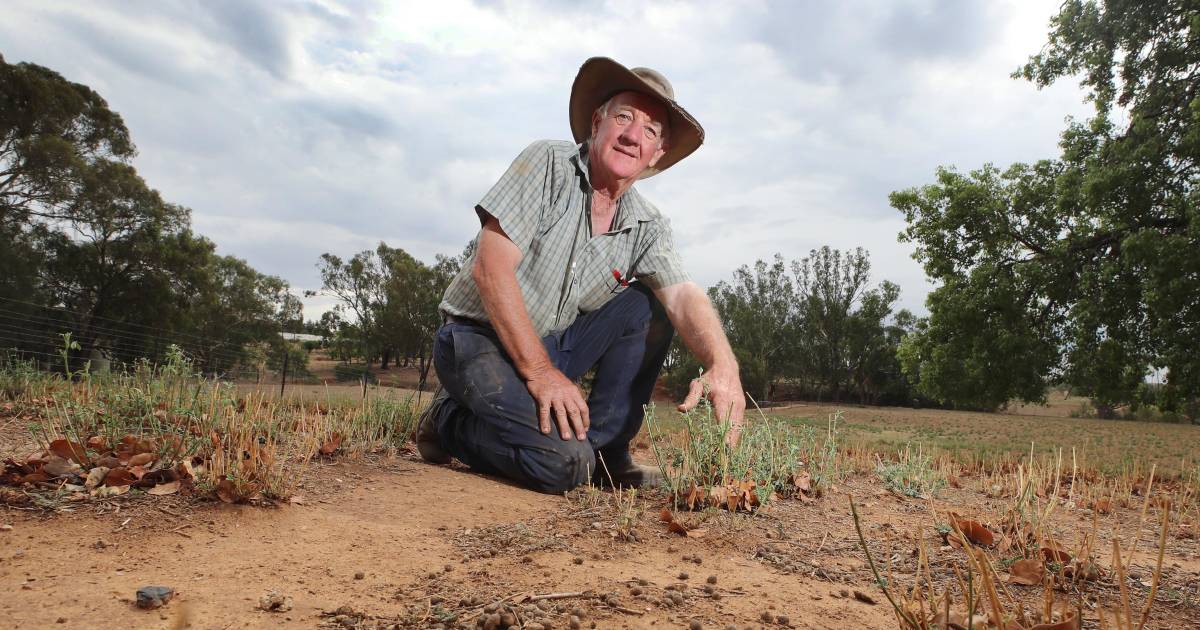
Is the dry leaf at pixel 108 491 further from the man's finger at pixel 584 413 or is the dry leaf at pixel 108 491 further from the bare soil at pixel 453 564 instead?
the man's finger at pixel 584 413

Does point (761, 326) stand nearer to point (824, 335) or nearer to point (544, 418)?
point (824, 335)

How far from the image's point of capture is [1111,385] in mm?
11680

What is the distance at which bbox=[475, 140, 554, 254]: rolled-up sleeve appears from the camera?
3.42 meters

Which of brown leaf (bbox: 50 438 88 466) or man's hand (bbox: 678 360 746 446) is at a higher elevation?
man's hand (bbox: 678 360 746 446)

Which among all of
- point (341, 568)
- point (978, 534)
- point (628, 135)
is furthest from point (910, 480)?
point (341, 568)

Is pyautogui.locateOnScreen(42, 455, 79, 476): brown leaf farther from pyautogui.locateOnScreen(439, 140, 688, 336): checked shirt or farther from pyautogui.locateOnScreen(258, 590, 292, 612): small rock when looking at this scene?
pyautogui.locateOnScreen(439, 140, 688, 336): checked shirt

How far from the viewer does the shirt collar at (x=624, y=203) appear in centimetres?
373

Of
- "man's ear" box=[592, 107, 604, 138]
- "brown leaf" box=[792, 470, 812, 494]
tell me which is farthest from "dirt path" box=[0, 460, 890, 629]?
"man's ear" box=[592, 107, 604, 138]

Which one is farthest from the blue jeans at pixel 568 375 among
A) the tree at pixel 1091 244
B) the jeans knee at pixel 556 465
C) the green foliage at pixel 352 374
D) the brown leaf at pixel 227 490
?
the green foliage at pixel 352 374

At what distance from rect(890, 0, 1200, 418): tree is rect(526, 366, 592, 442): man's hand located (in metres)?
10.5

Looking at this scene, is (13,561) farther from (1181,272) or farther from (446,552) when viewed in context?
(1181,272)

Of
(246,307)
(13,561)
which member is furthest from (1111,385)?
(246,307)

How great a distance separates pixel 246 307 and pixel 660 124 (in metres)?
34.1

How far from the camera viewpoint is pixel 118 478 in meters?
2.51
